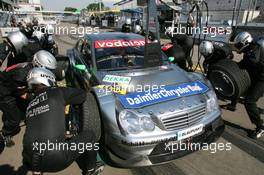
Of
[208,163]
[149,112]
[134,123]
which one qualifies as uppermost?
[149,112]

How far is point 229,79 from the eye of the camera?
4551 mm

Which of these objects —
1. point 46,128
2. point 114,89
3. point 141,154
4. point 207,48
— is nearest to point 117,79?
point 114,89

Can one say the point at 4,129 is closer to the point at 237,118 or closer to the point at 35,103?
the point at 35,103

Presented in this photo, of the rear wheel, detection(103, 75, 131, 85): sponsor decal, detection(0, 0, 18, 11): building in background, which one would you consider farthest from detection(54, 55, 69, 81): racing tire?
detection(0, 0, 18, 11): building in background

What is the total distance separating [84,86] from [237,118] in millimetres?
3226

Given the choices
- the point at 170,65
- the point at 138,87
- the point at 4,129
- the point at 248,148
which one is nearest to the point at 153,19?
the point at 170,65

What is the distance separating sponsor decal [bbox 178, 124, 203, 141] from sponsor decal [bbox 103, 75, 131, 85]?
122cm

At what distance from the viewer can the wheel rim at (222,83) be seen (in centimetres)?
460

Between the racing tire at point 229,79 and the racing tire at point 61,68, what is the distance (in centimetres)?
329

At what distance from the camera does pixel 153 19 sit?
504 cm

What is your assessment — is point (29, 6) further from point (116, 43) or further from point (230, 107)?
point (230, 107)

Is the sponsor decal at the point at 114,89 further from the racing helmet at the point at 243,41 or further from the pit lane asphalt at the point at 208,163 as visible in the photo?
the racing helmet at the point at 243,41

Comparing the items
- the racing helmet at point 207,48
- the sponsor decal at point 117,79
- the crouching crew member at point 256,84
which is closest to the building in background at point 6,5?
the racing helmet at point 207,48

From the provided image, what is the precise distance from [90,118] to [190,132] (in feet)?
4.41
